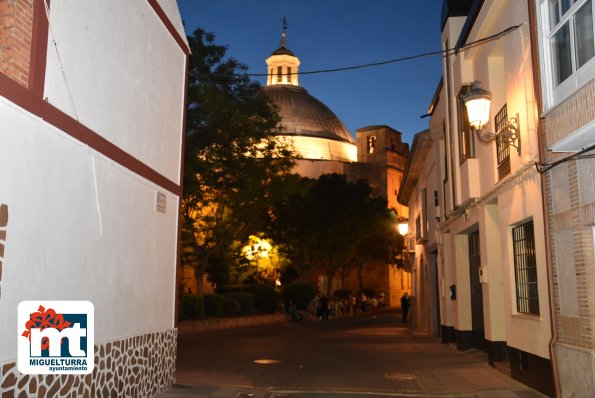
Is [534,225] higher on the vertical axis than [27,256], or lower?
higher

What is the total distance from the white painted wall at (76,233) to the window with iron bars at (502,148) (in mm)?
6354

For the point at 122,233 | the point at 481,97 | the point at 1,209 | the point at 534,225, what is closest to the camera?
the point at 1,209

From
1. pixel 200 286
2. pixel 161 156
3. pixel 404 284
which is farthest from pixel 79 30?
pixel 404 284

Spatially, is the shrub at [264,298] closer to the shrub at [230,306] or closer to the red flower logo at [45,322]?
the shrub at [230,306]

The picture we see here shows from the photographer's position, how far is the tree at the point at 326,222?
46938mm

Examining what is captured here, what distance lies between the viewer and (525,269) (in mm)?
10789

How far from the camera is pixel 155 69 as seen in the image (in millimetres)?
9664

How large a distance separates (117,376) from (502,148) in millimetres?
8074

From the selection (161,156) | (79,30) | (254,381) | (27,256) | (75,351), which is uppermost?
(79,30)

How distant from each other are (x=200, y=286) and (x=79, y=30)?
22.1 metres

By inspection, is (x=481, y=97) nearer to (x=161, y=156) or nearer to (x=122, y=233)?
(x=161, y=156)

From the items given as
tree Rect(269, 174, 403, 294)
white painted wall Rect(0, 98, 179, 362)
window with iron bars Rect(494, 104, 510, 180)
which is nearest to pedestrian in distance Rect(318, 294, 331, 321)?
tree Rect(269, 174, 403, 294)

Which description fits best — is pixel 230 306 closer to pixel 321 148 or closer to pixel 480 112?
pixel 480 112

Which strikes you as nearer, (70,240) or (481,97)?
(70,240)
